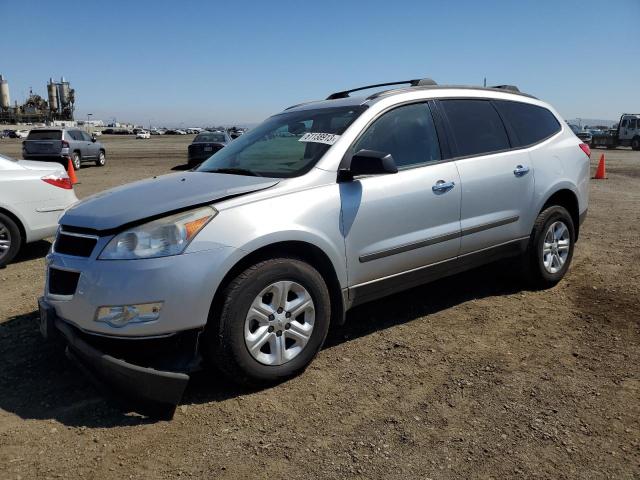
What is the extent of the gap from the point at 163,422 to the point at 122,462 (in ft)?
1.20

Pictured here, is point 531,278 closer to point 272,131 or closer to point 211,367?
point 272,131

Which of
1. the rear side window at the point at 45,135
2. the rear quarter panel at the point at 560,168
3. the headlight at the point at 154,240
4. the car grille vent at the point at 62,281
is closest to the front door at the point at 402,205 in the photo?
the headlight at the point at 154,240

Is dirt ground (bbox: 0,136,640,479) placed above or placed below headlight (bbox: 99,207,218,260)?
below

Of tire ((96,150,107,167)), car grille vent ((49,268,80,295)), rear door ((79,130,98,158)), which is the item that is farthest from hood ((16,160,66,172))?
tire ((96,150,107,167))

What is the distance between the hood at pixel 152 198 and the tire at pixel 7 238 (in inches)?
131

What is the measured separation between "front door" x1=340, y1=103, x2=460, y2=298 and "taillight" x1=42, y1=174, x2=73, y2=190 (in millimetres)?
4497

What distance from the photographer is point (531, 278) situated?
194 inches

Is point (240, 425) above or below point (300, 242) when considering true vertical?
below

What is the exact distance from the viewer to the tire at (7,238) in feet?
20.2

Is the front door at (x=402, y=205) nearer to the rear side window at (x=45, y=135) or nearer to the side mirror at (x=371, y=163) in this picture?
the side mirror at (x=371, y=163)

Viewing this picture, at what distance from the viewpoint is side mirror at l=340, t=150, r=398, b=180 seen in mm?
3318

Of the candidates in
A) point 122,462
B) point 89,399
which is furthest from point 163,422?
point 89,399

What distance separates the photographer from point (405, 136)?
154 inches

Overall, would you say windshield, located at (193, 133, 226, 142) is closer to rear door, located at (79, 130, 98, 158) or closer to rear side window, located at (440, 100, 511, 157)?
rear door, located at (79, 130, 98, 158)
